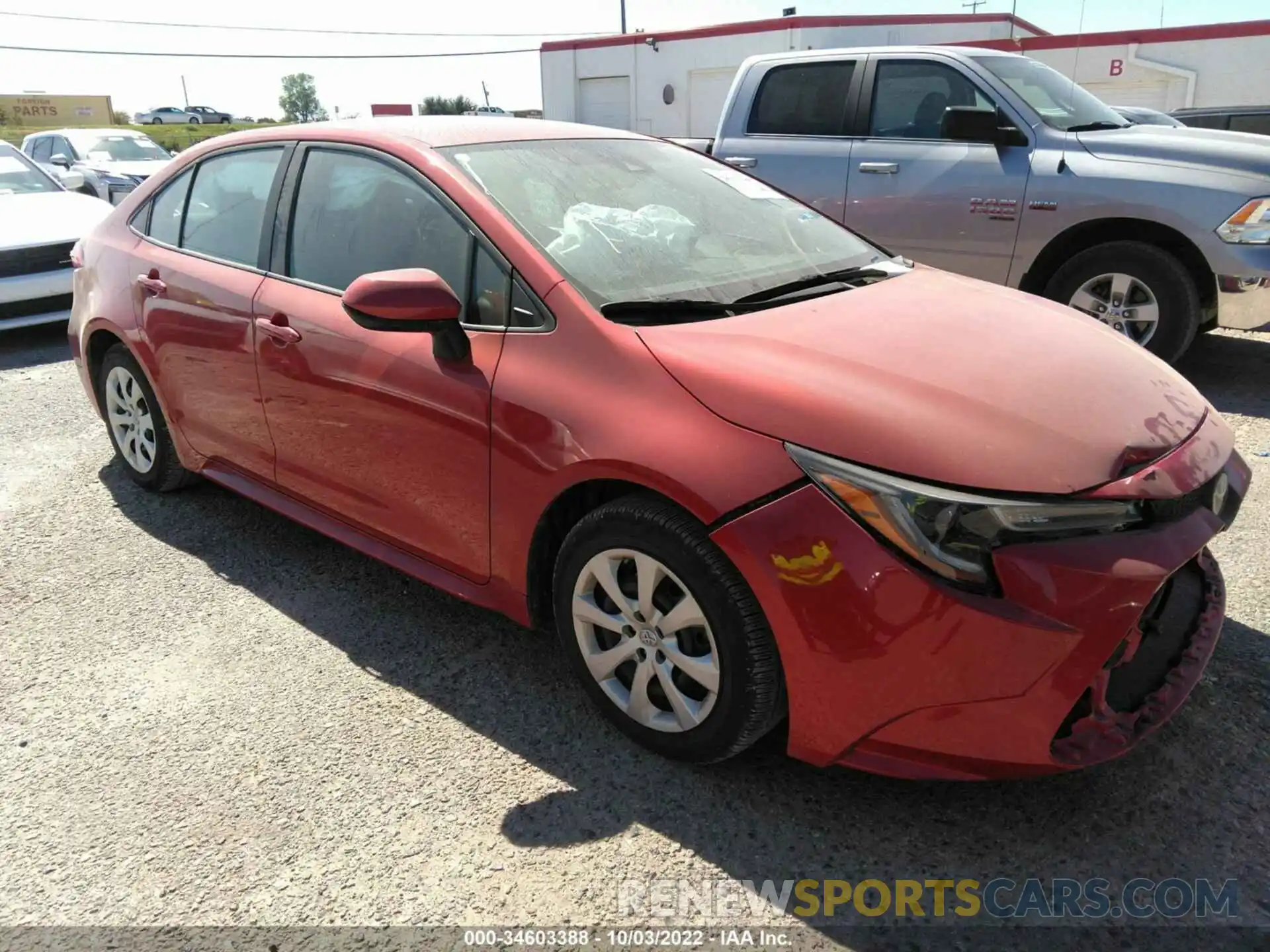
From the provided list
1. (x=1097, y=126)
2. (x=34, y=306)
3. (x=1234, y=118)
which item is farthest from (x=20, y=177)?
(x=1234, y=118)

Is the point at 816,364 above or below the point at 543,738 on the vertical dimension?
above

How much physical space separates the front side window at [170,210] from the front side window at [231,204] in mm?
61

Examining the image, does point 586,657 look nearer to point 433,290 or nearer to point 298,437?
point 433,290

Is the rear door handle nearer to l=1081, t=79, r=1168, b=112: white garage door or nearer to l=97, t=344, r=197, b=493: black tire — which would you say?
l=97, t=344, r=197, b=493: black tire

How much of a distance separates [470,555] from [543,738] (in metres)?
0.58

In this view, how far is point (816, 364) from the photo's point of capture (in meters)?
2.25

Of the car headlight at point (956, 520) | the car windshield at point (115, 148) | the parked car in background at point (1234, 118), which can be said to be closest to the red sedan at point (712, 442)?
the car headlight at point (956, 520)

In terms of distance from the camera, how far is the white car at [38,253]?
7.36 m

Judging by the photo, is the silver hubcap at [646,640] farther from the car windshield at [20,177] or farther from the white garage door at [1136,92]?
the white garage door at [1136,92]

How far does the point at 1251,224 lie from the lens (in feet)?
16.0

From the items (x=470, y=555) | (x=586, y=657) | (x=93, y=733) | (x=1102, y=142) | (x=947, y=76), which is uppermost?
(x=947, y=76)

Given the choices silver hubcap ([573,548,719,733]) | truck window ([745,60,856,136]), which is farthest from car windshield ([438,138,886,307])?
truck window ([745,60,856,136])

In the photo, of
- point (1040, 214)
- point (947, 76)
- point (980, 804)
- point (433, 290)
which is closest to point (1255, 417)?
point (1040, 214)

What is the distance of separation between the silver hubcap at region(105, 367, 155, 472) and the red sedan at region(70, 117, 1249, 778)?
71 centimetres
